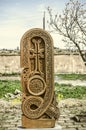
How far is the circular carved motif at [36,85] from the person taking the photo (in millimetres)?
8125

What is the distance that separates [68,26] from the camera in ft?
35.7

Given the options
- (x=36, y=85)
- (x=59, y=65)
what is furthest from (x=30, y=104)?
(x=59, y=65)

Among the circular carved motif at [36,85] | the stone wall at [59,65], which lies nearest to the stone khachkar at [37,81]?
the circular carved motif at [36,85]

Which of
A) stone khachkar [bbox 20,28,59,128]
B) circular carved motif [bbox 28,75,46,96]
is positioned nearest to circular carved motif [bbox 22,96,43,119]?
stone khachkar [bbox 20,28,59,128]

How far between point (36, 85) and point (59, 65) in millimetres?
24626

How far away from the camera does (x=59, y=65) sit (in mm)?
32750

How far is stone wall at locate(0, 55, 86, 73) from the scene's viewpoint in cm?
3259

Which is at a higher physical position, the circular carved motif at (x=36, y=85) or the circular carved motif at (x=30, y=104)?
the circular carved motif at (x=36, y=85)

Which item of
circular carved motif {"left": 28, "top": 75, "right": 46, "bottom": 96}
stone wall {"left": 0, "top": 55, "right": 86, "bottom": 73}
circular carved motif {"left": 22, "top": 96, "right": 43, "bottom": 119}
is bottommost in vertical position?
stone wall {"left": 0, "top": 55, "right": 86, "bottom": 73}

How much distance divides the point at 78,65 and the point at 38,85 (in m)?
25.0

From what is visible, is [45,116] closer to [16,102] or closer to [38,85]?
[38,85]

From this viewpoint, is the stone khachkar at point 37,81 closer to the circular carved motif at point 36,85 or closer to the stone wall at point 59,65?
the circular carved motif at point 36,85

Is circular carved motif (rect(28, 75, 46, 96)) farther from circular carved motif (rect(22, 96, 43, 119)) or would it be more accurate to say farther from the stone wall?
the stone wall

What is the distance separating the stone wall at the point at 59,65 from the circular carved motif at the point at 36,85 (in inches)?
955
